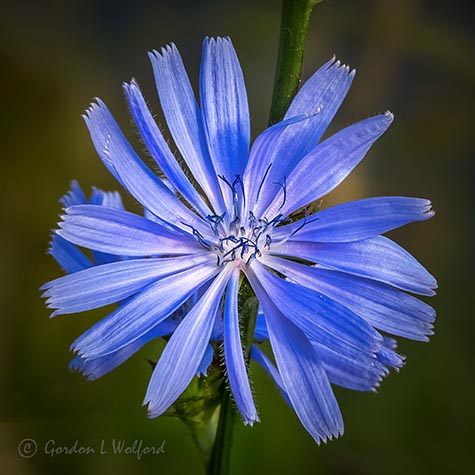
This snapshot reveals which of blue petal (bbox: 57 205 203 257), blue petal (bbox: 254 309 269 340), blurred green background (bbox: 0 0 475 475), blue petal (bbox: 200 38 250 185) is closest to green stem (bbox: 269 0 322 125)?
blue petal (bbox: 200 38 250 185)

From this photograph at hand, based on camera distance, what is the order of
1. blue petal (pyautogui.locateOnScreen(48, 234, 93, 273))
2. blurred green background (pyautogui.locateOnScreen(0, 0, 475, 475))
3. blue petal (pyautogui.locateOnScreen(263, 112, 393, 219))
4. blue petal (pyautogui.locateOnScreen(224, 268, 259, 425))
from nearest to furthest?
blue petal (pyautogui.locateOnScreen(224, 268, 259, 425)) → blue petal (pyautogui.locateOnScreen(263, 112, 393, 219)) → blue petal (pyautogui.locateOnScreen(48, 234, 93, 273)) → blurred green background (pyautogui.locateOnScreen(0, 0, 475, 475))

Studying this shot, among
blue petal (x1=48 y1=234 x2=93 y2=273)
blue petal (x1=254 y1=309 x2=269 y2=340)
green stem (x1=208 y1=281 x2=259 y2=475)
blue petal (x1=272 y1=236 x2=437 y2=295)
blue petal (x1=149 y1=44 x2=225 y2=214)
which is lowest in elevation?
green stem (x1=208 y1=281 x2=259 y2=475)

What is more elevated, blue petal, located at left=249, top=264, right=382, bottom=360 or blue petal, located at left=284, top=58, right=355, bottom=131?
blue petal, located at left=284, top=58, right=355, bottom=131

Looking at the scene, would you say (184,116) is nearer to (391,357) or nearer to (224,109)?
(224,109)

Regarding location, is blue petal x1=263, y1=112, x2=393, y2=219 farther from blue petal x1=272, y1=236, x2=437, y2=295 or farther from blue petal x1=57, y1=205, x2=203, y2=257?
blue petal x1=57, y1=205, x2=203, y2=257

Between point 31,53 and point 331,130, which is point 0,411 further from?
point 331,130

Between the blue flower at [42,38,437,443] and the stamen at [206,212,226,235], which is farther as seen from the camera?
the stamen at [206,212,226,235]

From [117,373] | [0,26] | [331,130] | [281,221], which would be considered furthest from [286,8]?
[0,26]

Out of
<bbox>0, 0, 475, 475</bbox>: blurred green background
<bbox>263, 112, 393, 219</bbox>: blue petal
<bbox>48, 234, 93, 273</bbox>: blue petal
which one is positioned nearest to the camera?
<bbox>263, 112, 393, 219</bbox>: blue petal
